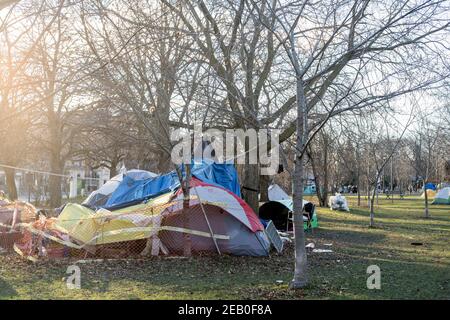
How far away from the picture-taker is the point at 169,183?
1301cm

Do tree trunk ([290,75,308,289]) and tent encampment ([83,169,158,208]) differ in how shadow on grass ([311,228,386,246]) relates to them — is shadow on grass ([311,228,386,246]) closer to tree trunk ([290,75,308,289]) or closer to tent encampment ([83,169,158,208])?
tent encampment ([83,169,158,208])

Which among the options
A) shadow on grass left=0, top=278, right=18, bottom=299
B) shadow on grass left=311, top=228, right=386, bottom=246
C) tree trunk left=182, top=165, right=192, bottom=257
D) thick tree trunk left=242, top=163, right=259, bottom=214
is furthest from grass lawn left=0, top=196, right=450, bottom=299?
thick tree trunk left=242, top=163, right=259, bottom=214

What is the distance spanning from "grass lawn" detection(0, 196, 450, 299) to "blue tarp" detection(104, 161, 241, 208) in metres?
2.98

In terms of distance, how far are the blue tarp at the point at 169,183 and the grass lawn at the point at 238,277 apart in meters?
2.98

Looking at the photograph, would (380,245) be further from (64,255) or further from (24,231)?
(24,231)

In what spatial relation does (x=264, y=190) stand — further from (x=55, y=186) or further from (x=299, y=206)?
(x=299, y=206)

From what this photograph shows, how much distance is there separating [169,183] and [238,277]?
17.0 feet

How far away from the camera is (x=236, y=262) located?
389 inches

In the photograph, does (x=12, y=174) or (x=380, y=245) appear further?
(x=12, y=174)

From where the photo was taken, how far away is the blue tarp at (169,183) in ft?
41.9

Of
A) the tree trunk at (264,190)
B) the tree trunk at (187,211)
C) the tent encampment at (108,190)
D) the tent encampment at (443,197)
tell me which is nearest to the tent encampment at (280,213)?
the tent encampment at (108,190)

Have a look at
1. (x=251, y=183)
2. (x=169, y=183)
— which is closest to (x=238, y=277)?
(x=169, y=183)

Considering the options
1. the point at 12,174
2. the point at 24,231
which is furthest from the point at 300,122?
the point at 12,174

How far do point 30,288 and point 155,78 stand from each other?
4.78m
